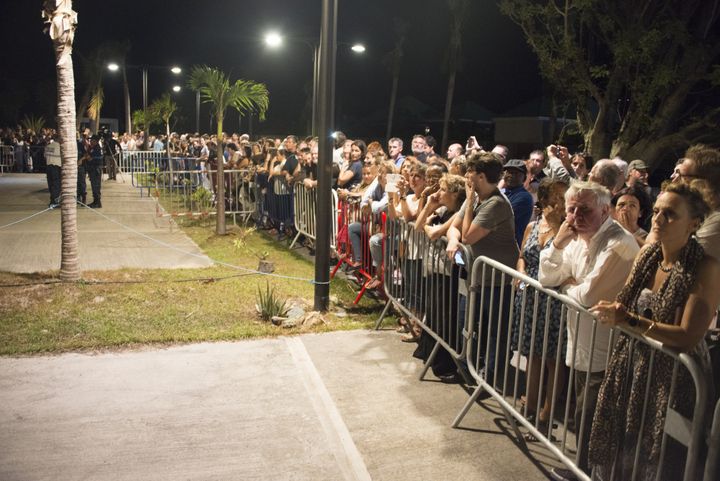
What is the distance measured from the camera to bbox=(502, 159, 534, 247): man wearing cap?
5727 mm

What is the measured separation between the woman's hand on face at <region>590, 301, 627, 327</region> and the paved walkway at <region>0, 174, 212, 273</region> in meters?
7.49

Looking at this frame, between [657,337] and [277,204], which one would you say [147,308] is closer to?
[277,204]

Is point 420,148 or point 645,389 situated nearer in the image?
point 645,389

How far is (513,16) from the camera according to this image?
49.4 ft

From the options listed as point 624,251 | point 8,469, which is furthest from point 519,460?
point 8,469

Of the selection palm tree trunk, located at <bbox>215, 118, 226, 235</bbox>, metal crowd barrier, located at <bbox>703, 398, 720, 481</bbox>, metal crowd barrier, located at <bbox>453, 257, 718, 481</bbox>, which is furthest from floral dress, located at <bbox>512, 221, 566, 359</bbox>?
palm tree trunk, located at <bbox>215, 118, 226, 235</bbox>

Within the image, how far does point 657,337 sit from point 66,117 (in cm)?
787

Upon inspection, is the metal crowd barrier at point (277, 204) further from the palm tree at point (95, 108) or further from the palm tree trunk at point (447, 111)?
the palm tree trunk at point (447, 111)

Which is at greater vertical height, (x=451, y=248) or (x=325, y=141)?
(x=325, y=141)

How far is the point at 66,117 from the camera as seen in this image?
843 centimetres

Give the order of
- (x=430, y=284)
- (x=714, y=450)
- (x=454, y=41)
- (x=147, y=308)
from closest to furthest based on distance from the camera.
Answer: (x=714, y=450) < (x=430, y=284) < (x=147, y=308) < (x=454, y=41)

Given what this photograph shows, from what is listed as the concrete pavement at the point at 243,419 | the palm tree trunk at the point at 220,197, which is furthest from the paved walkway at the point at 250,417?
the palm tree trunk at the point at 220,197

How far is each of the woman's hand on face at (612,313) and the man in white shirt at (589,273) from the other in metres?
0.27

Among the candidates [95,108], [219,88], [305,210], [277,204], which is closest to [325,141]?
[305,210]
